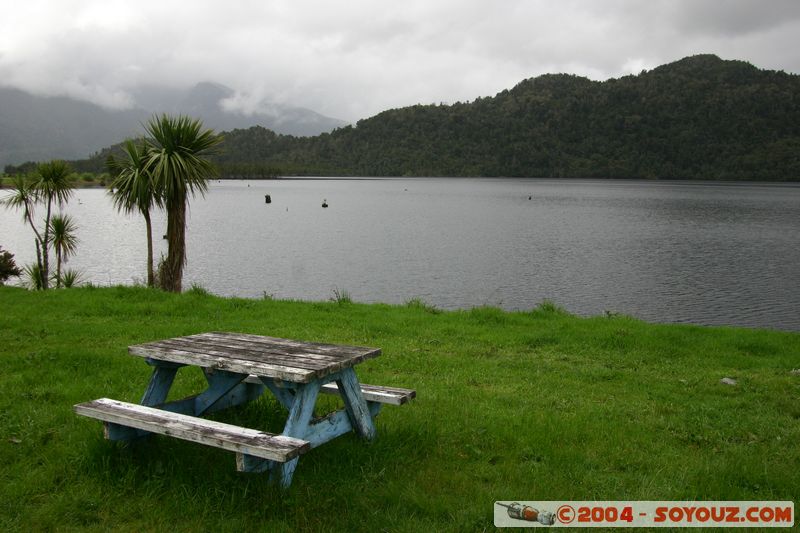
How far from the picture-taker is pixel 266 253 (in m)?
34.7

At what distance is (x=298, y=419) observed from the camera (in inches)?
163

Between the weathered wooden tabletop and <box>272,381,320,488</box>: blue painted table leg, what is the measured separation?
146mm

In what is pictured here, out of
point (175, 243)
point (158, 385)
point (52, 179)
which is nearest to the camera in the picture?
point (158, 385)

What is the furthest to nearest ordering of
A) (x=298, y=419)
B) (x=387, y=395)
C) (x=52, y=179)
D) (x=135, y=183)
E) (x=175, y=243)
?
(x=52, y=179)
(x=175, y=243)
(x=135, y=183)
(x=387, y=395)
(x=298, y=419)

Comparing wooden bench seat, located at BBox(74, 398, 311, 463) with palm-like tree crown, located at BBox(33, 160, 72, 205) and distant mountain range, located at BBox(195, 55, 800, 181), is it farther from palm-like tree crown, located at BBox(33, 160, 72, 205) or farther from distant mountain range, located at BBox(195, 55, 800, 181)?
distant mountain range, located at BBox(195, 55, 800, 181)

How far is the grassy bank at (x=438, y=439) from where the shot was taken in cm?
394

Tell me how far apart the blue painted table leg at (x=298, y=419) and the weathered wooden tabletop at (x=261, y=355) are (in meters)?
0.15

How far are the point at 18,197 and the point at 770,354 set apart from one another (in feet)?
64.0

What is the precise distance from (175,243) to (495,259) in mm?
20360

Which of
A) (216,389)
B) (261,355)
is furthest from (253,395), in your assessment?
(261,355)

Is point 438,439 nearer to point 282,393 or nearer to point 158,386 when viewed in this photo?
point 282,393

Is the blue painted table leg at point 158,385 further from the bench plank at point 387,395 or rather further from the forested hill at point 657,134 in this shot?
the forested hill at point 657,134

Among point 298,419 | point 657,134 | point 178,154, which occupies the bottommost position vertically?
point 298,419

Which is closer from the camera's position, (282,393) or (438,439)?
(282,393)
